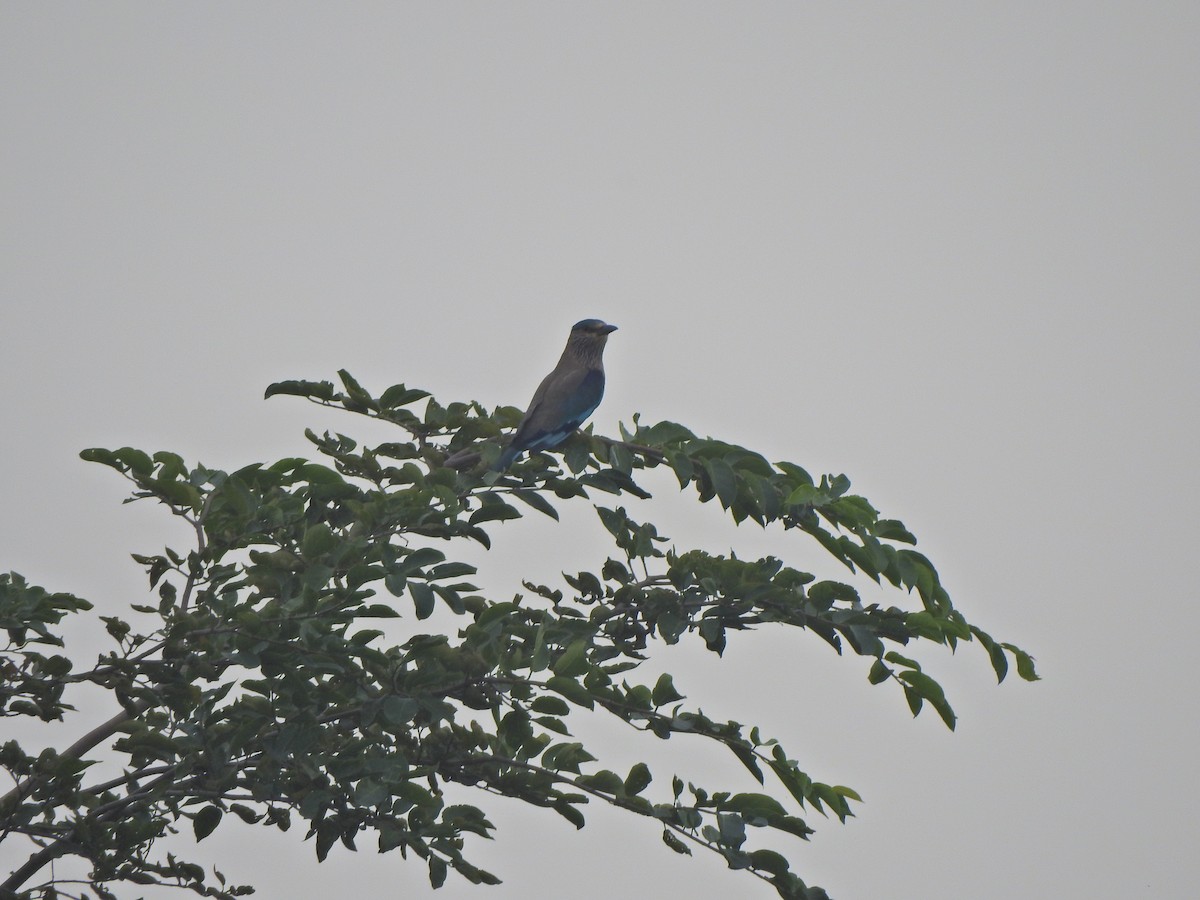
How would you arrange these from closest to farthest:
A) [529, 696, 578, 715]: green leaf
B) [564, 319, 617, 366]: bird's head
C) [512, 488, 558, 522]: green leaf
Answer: [529, 696, 578, 715]: green leaf
[512, 488, 558, 522]: green leaf
[564, 319, 617, 366]: bird's head

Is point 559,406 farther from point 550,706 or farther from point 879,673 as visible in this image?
point 879,673

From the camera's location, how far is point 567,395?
5094 millimetres

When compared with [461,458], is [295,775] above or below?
below

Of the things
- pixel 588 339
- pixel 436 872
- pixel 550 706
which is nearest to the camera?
pixel 550 706

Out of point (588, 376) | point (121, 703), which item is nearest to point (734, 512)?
point (588, 376)

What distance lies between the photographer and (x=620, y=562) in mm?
4191

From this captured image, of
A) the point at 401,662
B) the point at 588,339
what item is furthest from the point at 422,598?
the point at 588,339

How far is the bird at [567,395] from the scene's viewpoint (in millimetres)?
4395

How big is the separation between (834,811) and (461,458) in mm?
1763

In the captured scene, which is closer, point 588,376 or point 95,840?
point 95,840

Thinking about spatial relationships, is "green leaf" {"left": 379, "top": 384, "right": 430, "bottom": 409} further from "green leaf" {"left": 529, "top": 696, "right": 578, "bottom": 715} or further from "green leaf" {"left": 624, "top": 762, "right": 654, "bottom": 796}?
"green leaf" {"left": 624, "top": 762, "right": 654, "bottom": 796}

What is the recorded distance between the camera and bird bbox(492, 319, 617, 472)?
14.4ft

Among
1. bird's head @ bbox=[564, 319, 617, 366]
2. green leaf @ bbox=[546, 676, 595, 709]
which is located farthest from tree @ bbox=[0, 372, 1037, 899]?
bird's head @ bbox=[564, 319, 617, 366]

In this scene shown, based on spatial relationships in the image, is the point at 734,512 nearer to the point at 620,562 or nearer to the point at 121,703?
the point at 620,562
